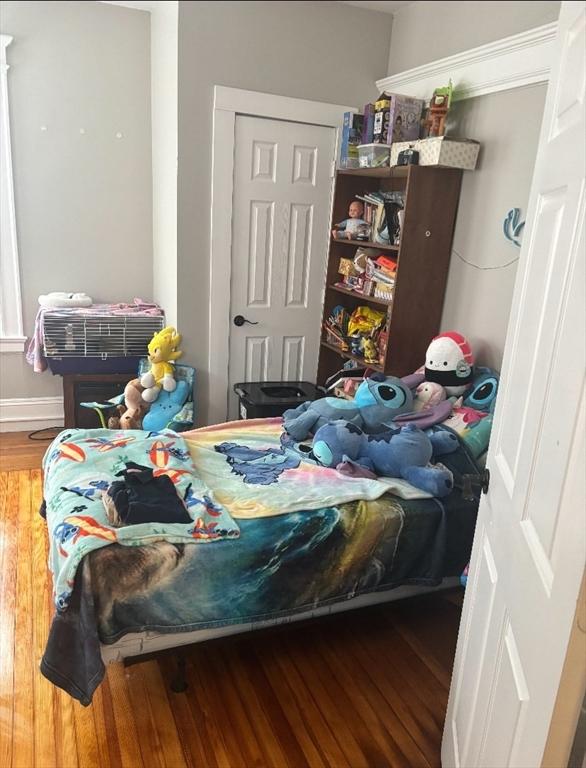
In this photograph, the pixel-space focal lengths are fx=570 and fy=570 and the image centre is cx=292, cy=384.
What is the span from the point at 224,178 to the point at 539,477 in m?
2.41

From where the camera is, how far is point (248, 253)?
304cm

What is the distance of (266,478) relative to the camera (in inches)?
76.3

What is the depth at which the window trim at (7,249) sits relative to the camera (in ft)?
9.73

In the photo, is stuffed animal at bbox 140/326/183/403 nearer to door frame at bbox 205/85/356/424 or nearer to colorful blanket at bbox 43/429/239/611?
door frame at bbox 205/85/356/424

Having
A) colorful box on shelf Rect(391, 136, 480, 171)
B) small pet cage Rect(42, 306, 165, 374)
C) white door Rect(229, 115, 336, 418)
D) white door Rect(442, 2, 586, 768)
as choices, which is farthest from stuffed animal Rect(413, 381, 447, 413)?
small pet cage Rect(42, 306, 165, 374)

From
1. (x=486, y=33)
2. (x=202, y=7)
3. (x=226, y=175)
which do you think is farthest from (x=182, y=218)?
(x=486, y=33)

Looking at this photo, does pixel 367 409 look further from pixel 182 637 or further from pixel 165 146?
pixel 165 146

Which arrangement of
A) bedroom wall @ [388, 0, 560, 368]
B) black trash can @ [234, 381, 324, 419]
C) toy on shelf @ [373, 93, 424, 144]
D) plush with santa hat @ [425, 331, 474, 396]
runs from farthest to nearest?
black trash can @ [234, 381, 324, 419]
toy on shelf @ [373, 93, 424, 144]
plush with santa hat @ [425, 331, 474, 396]
bedroom wall @ [388, 0, 560, 368]

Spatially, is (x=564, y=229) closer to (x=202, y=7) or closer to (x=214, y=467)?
(x=214, y=467)

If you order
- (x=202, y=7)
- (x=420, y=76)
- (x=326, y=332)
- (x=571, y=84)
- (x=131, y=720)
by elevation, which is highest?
(x=202, y=7)

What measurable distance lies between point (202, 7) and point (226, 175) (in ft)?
2.38

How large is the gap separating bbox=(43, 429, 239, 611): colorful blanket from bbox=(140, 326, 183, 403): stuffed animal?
708 mm

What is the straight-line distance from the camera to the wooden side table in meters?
3.17

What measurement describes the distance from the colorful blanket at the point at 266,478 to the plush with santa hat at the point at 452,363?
0.53m
